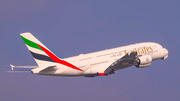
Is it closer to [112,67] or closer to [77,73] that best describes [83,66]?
[77,73]

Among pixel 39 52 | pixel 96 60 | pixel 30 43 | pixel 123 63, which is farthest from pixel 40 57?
pixel 123 63

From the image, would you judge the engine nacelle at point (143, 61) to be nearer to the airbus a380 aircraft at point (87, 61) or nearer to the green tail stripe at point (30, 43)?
the airbus a380 aircraft at point (87, 61)

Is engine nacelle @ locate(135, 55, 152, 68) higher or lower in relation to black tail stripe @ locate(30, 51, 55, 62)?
lower

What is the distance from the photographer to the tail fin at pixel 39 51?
177ft

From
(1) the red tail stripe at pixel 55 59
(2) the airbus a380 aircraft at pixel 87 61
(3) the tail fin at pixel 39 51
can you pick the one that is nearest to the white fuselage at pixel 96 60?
(2) the airbus a380 aircraft at pixel 87 61

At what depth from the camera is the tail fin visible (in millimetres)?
53844

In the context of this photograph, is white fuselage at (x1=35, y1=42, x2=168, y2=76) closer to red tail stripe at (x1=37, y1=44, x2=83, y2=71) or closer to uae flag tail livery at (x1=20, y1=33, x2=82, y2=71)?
red tail stripe at (x1=37, y1=44, x2=83, y2=71)

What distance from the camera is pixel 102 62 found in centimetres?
5719

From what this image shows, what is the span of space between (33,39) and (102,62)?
37.0 ft

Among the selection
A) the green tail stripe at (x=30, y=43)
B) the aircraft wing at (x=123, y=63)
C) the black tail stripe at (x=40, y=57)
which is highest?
the green tail stripe at (x=30, y=43)

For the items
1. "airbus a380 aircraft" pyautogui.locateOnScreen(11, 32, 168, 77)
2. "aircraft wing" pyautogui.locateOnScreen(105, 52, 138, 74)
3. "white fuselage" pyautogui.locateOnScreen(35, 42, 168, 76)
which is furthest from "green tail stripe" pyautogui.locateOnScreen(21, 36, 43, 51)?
"aircraft wing" pyautogui.locateOnScreen(105, 52, 138, 74)

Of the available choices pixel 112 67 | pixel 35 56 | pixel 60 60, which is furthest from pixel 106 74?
pixel 35 56

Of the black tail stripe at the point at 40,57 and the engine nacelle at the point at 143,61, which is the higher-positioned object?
the black tail stripe at the point at 40,57

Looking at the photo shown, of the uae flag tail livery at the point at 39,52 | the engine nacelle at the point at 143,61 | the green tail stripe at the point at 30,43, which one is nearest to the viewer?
the uae flag tail livery at the point at 39,52
